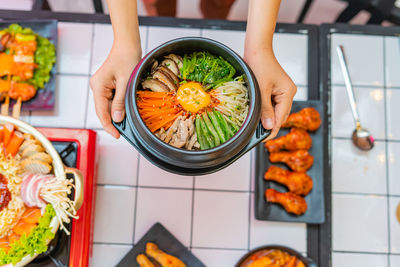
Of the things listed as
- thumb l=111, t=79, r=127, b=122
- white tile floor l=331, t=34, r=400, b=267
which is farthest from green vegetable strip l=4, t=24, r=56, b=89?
white tile floor l=331, t=34, r=400, b=267

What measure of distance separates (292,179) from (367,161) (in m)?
0.48

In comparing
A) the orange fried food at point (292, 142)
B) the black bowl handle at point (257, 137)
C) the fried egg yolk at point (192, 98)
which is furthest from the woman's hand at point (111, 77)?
the orange fried food at point (292, 142)

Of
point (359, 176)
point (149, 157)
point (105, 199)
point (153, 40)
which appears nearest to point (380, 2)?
point (359, 176)

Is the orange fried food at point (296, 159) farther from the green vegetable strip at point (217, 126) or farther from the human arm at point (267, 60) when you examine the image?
the green vegetable strip at point (217, 126)

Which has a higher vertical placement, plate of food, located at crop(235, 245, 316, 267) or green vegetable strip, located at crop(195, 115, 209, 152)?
green vegetable strip, located at crop(195, 115, 209, 152)

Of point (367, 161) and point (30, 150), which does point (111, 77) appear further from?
point (367, 161)

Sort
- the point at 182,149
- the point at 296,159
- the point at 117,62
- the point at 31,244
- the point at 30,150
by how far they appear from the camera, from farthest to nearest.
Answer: the point at 296,159 < the point at 30,150 < the point at 31,244 < the point at 117,62 < the point at 182,149

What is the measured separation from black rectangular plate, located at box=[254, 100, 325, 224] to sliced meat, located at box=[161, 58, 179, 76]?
78 centimetres

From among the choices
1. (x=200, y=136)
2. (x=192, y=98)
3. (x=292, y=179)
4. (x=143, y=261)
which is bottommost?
(x=143, y=261)

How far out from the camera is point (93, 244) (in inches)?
63.1

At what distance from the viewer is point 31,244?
44.7 inches

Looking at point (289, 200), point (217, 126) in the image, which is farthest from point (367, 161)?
point (217, 126)

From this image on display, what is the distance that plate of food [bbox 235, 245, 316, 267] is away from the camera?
1498mm

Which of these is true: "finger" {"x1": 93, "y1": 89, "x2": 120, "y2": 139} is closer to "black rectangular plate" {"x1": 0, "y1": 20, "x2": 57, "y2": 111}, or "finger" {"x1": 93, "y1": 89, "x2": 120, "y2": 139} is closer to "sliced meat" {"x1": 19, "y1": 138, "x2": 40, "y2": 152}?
"sliced meat" {"x1": 19, "y1": 138, "x2": 40, "y2": 152}
